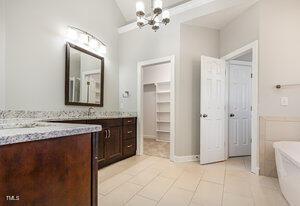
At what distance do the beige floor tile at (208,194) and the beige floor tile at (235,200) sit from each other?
59 millimetres

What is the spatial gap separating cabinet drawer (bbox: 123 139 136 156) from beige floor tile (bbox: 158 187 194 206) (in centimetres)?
152

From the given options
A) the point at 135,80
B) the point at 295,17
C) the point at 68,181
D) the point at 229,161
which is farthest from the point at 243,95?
the point at 68,181

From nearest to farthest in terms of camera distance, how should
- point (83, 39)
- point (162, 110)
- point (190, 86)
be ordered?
point (83, 39) → point (190, 86) → point (162, 110)

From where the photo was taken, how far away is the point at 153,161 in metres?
3.42

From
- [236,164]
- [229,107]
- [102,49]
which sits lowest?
[236,164]

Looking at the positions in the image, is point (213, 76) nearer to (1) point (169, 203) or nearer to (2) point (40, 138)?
(1) point (169, 203)

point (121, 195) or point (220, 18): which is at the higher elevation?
point (220, 18)

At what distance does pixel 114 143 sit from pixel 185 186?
148cm

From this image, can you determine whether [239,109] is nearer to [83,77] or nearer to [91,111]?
[91,111]

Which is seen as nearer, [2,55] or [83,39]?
[2,55]

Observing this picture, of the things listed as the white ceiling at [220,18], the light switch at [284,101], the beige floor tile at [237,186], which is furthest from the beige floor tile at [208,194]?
the white ceiling at [220,18]

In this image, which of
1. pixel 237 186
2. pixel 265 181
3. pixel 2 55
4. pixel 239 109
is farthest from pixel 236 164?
pixel 2 55

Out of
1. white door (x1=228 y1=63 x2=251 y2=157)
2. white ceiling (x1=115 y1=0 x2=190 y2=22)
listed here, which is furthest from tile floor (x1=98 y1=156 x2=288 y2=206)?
white ceiling (x1=115 y1=0 x2=190 y2=22)

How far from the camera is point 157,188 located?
2238 mm
